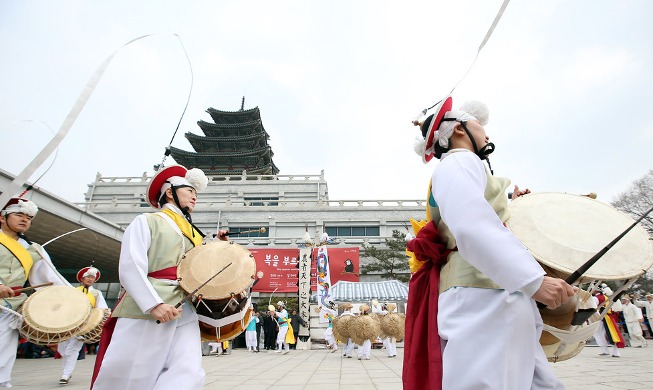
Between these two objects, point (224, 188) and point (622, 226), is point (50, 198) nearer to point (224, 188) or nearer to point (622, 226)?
point (622, 226)

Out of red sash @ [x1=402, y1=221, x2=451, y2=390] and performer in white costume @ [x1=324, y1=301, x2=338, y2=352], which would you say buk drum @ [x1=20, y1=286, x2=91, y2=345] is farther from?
performer in white costume @ [x1=324, y1=301, x2=338, y2=352]

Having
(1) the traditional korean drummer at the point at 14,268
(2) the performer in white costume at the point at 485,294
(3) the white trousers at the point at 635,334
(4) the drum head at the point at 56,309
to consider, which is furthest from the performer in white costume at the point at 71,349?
(3) the white trousers at the point at 635,334

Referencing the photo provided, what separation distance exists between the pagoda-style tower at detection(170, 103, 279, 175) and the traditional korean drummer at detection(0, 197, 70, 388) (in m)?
38.3

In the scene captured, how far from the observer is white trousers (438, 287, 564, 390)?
1.22 metres

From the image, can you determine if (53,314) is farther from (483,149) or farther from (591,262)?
(591,262)

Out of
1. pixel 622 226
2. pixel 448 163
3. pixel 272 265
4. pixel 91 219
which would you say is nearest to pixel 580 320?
pixel 622 226

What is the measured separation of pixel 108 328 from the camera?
7.11 ft

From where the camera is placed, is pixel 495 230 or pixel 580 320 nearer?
pixel 495 230

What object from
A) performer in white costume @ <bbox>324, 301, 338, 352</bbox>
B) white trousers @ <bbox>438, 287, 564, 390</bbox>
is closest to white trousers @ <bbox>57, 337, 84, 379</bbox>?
white trousers @ <bbox>438, 287, 564, 390</bbox>

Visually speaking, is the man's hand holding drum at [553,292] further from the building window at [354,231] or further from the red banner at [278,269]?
the building window at [354,231]

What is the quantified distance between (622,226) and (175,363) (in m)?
2.26

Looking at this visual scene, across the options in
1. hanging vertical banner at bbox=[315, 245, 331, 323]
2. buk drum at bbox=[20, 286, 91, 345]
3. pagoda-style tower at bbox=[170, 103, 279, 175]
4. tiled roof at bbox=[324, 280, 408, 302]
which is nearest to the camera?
buk drum at bbox=[20, 286, 91, 345]

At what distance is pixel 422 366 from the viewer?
152 centimetres

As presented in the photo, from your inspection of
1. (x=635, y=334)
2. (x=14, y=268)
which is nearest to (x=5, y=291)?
(x=14, y=268)
